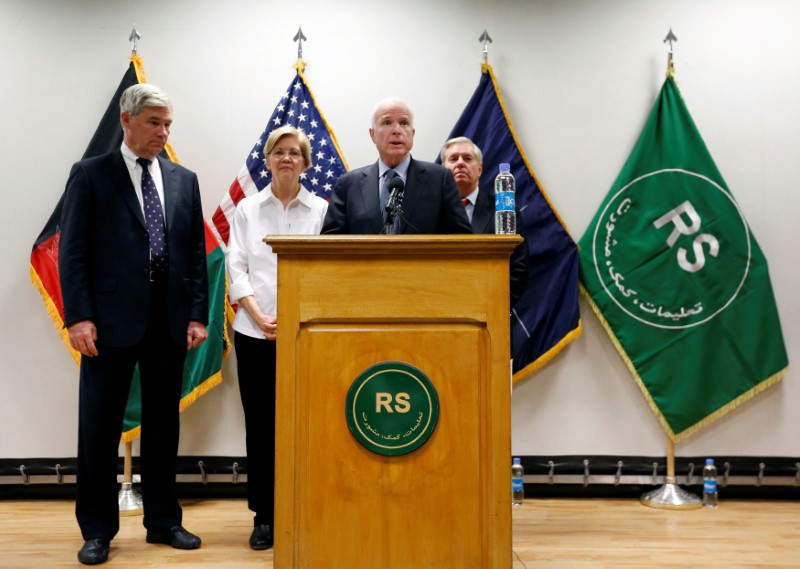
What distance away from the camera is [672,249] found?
3.52 metres

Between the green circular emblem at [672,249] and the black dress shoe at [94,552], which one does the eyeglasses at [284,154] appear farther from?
the green circular emblem at [672,249]

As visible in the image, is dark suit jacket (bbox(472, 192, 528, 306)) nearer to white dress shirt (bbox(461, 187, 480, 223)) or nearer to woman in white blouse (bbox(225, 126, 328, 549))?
white dress shirt (bbox(461, 187, 480, 223))

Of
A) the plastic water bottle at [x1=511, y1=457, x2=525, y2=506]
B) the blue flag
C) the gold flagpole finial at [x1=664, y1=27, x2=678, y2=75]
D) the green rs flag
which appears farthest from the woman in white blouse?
the gold flagpole finial at [x1=664, y1=27, x2=678, y2=75]

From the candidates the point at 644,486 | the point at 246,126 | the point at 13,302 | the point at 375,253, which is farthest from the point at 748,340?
the point at 13,302

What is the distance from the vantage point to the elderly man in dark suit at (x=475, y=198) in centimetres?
304

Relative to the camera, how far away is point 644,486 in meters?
3.56

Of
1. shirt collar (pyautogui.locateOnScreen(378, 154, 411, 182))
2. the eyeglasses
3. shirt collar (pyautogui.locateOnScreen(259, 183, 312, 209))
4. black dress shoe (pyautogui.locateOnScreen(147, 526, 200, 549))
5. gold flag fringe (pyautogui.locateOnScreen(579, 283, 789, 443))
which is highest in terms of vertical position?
the eyeglasses

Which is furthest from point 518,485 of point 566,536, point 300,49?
point 300,49

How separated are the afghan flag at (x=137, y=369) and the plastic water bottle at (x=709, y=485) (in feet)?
7.72

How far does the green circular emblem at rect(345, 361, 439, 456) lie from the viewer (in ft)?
5.75

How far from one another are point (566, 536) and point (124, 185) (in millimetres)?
2092

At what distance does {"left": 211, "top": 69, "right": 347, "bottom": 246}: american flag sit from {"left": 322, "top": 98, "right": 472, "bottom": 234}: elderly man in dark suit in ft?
3.79

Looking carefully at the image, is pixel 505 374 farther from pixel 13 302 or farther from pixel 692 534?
pixel 13 302

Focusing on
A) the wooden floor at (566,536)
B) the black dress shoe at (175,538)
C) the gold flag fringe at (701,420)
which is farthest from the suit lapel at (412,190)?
the gold flag fringe at (701,420)
